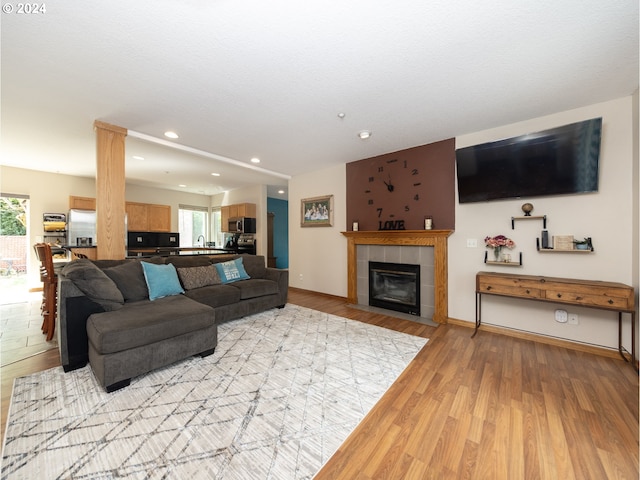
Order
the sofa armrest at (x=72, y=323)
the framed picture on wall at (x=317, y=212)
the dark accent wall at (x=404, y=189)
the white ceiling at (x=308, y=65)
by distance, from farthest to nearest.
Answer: the framed picture on wall at (x=317, y=212)
the dark accent wall at (x=404, y=189)
the sofa armrest at (x=72, y=323)
the white ceiling at (x=308, y=65)

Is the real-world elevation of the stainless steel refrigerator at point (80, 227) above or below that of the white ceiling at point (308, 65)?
below

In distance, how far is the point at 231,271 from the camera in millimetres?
3822

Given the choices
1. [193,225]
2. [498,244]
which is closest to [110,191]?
[498,244]

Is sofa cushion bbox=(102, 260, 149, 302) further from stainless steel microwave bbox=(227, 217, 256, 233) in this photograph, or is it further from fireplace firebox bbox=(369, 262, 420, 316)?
stainless steel microwave bbox=(227, 217, 256, 233)

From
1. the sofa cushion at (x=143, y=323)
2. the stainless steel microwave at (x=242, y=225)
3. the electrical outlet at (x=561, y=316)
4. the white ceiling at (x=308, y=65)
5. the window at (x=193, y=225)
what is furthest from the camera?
the window at (x=193, y=225)

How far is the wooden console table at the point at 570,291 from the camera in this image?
2.22m

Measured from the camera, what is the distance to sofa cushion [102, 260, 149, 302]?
8.63 feet

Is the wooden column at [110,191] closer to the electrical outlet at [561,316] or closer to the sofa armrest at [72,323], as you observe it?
the sofa armrest at [72,323]

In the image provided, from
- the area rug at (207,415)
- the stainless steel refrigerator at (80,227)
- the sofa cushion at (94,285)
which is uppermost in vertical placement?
the stainless steel refrigerator at (80,227)

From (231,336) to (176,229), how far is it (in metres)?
5.96

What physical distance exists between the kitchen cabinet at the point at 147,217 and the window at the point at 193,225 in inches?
25.2

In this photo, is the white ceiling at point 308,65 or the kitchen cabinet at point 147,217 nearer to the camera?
the white ceiling at point 308,65

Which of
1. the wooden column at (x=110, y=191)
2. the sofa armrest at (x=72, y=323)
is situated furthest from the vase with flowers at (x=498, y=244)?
the wooden column at (x=110, y=191)

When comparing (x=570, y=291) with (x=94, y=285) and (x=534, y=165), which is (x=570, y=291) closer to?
(x=534, y=165)
